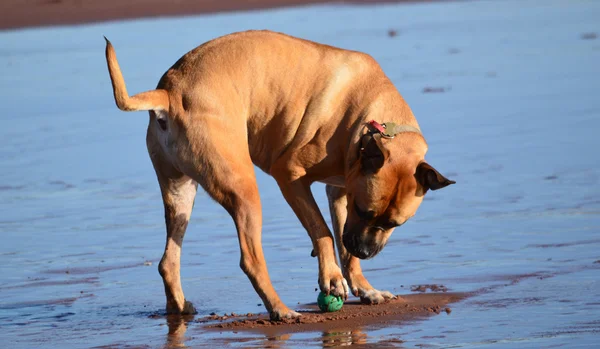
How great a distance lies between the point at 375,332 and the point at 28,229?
424cm

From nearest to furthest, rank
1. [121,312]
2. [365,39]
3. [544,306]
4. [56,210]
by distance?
1. [544,306]
2. [121,312]
3. [56,210]
4. [365,39]

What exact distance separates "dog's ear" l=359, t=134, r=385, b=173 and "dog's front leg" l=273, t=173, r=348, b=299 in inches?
21.5

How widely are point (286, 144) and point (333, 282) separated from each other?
91 centimetres

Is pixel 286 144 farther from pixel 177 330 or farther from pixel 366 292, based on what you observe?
pixel 177 330

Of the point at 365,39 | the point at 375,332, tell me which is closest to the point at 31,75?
the point at 365,39

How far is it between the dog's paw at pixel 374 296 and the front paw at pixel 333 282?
0.81 ft

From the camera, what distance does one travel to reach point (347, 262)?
7.38 meters

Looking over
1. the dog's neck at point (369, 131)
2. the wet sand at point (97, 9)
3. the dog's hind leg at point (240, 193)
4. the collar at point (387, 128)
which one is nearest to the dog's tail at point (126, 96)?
the dog's hind leg at point (240, 193)

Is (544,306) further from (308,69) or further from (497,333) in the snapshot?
(308,69)

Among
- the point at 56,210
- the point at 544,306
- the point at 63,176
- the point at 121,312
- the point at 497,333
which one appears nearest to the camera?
the point at 497,333

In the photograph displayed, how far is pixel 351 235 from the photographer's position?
680cm

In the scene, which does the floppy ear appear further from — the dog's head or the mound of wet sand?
the mound of wet sand

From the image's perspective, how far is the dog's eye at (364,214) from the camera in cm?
667

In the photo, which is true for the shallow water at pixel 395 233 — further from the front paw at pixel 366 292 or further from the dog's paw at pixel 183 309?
the front paw at pixel 366 292
